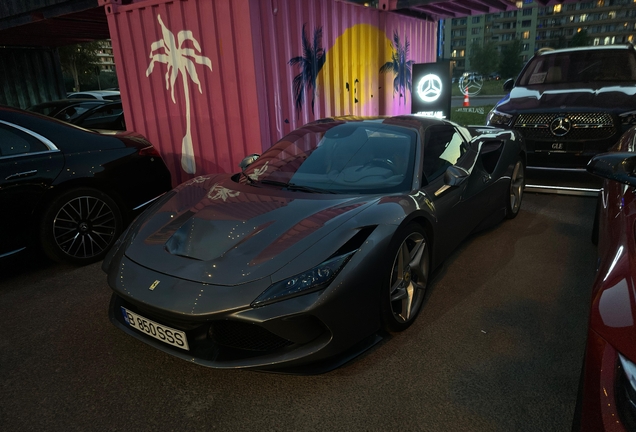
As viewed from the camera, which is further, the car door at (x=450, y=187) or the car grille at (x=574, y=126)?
the car grille at (x=574, y=126)

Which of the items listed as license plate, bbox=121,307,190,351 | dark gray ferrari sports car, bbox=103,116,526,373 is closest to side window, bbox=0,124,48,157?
dark gray ferrari sports car, bbox=103,116,526,373

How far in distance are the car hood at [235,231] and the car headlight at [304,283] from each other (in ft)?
0.36

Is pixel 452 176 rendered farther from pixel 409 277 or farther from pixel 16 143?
pixel 16 143

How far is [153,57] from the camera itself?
5.90m

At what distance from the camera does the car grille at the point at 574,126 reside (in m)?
5.43

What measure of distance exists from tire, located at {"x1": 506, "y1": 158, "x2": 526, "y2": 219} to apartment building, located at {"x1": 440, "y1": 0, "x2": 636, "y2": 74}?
340ft

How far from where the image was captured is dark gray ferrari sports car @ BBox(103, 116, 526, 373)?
6.86 feet

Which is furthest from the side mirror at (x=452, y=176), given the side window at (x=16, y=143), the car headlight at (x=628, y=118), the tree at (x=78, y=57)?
the tree at (x=78, y=57)

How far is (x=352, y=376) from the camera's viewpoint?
Result: 2.37 m

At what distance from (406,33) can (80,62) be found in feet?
104

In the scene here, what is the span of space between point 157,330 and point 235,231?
669mm

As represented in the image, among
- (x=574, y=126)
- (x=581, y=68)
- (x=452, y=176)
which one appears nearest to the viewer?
(x=452, y=176)

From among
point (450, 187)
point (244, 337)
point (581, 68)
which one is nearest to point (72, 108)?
point (450, 187)

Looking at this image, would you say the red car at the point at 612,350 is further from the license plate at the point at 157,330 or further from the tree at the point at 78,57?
the tree at the point at 78,57
